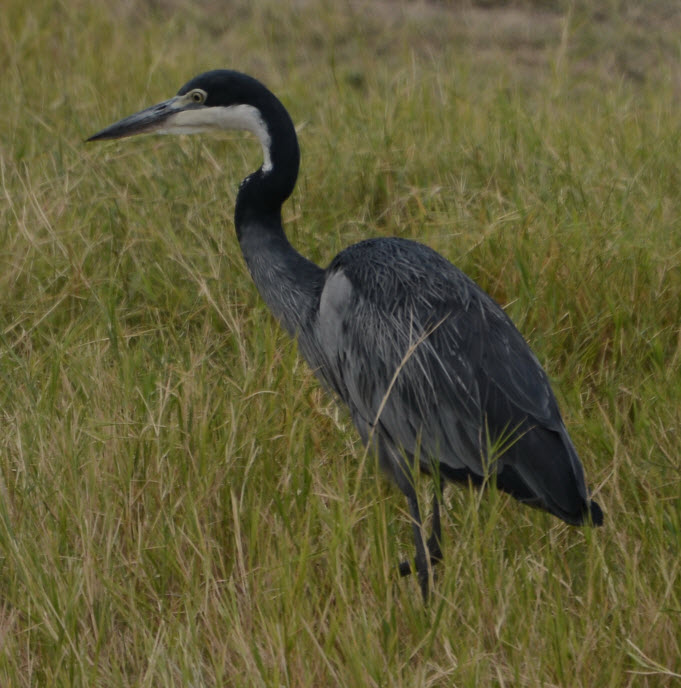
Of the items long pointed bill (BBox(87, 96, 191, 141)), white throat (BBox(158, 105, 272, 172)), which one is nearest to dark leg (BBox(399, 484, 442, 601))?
white throat (BBox(158, 105, 272, 172))

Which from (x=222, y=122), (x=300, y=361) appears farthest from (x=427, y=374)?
(x=222, y=122)

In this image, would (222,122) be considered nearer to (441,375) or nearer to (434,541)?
(441,375)

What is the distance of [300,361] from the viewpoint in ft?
12.0

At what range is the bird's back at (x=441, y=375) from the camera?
9.59ft

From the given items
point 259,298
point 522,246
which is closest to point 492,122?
point 522,246

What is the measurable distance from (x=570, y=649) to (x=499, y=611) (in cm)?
18

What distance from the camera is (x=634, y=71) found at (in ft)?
19.9

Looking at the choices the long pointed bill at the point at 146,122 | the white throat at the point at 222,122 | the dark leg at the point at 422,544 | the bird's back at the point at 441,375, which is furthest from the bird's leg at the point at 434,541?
the long pointed bill at the point at 146,122

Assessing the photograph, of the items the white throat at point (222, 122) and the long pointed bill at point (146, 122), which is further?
the long pointed bill at point (146, 122)

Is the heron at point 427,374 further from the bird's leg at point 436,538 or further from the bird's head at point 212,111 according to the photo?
the bird's head at point 212,111

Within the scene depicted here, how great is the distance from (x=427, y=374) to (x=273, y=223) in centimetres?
79

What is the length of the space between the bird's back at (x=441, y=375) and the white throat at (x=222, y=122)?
484 mm

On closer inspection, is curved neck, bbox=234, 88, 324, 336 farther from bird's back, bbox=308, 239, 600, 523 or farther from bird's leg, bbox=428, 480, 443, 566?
bird's leg, bbox=428, 480, 443, 566

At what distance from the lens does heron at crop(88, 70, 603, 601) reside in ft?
9.57
